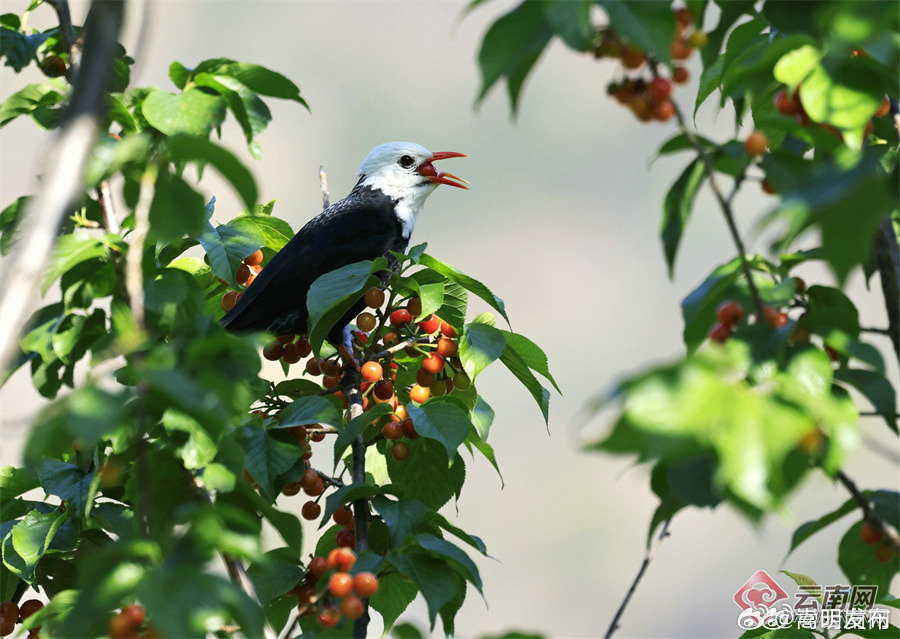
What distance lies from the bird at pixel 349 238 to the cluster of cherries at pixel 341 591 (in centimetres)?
100

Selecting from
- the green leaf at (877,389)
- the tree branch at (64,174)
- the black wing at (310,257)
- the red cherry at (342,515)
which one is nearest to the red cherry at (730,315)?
the green leaf at (877,389)

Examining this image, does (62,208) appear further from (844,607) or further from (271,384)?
(844,607)

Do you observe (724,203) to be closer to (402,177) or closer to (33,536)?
(33,536)

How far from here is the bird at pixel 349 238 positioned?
10.8ft

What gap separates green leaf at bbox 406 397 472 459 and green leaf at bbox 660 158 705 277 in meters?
0.66

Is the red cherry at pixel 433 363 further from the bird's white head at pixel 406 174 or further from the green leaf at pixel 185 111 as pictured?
the bird's white head at pixel 406 174

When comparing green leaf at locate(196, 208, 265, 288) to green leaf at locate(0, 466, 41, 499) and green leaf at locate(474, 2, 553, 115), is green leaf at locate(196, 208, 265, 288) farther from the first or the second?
green leaf at locate(474, 2, 553, 115)

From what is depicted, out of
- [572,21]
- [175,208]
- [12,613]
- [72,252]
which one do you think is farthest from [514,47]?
[12,613]

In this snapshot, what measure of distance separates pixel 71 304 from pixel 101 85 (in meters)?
0.59

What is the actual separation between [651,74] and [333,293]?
0.90m

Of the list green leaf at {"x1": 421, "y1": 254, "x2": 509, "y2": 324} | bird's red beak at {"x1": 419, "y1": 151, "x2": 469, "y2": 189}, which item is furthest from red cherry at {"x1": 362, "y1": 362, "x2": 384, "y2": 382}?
bird's red beak at {"x1": 419, "y1": 151, "x2": 469, "y2": 189}

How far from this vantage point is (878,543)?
1414 millimetres

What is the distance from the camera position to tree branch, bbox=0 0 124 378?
1.01m

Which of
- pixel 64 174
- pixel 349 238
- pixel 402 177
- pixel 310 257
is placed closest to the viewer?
pixel 64 174
